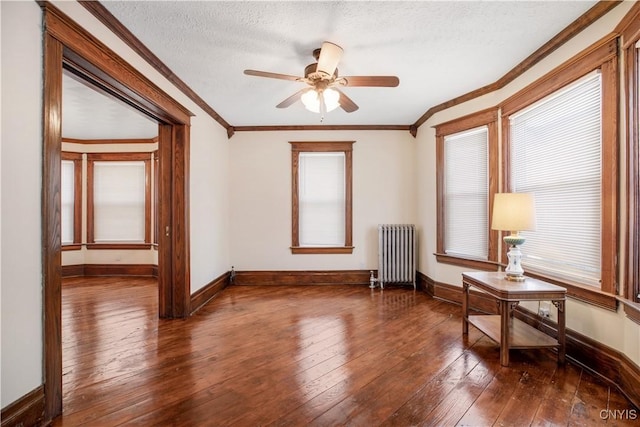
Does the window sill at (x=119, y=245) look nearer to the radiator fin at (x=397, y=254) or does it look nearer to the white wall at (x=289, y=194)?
the white wall at (x=289, y=194)

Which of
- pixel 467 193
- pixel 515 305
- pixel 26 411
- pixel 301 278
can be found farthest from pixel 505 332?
pixel 301 278

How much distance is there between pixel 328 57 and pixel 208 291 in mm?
3297

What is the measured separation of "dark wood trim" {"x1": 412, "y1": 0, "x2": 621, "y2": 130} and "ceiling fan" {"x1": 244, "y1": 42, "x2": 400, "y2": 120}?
1.37 metres

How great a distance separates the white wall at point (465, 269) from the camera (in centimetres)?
206

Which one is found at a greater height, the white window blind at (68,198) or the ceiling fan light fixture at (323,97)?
the ceiling fan light fixture at (323,97)

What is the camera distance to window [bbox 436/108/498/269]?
3.51m

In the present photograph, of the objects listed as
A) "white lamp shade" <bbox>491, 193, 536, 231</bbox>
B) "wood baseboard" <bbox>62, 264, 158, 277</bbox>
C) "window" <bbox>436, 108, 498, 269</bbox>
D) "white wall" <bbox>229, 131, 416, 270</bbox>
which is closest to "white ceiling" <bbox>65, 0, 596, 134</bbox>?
"window" <bbox>436, 108, 498, 269</bbox>

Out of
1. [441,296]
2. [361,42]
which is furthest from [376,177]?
[361,42]

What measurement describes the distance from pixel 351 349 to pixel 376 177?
3.08m

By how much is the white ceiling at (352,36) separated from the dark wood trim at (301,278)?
9.33 ft

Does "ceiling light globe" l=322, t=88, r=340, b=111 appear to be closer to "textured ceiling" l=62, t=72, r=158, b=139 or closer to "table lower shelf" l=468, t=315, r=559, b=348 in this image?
"textured ceiling" l=62, t=72, r=158, b=139

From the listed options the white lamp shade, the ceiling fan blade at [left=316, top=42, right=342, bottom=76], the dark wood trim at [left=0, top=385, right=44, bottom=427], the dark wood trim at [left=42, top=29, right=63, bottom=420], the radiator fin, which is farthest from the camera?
the radiator fin

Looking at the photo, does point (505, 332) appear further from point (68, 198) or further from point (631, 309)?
point (68, 198)

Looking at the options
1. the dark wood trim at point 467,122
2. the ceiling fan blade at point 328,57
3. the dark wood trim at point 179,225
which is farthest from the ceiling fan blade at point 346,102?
the dark wood trim at point 179,225
